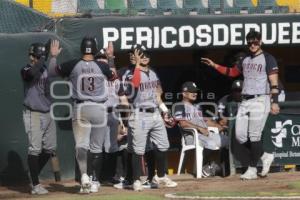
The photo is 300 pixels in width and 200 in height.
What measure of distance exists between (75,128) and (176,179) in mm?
2361

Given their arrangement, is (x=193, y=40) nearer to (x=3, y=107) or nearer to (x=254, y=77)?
(x=254, y=77)

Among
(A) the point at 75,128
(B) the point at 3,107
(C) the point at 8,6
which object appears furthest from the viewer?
(C) the point at 8,6

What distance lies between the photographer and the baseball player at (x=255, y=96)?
438 inches

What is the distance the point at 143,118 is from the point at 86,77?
2.88 ft

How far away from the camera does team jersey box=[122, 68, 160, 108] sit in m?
10.3

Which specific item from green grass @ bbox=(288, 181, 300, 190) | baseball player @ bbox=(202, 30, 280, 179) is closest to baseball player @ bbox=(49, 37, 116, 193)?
baseball player @ bbox=(202, 30, 280, 179)

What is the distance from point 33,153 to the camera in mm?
10234

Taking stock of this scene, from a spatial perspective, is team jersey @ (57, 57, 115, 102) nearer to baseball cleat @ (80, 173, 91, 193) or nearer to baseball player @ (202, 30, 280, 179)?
baseball cleat @ (80, 173, 91, 193)

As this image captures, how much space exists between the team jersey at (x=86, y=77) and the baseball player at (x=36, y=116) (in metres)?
0.38

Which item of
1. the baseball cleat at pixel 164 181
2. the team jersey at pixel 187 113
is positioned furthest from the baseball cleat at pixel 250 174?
the baseball cleat at pixel 164 181

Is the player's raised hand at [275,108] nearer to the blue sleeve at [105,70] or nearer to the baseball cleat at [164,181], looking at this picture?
the baseball cleat at [164,181]

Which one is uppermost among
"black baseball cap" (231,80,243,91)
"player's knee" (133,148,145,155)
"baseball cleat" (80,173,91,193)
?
"black baseball cap" (231,80,243,91)

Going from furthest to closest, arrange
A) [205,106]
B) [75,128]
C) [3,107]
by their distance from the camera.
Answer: [205,106] → [3,107] → [75,128]

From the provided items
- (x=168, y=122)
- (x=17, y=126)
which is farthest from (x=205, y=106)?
(x=17, y=126)
